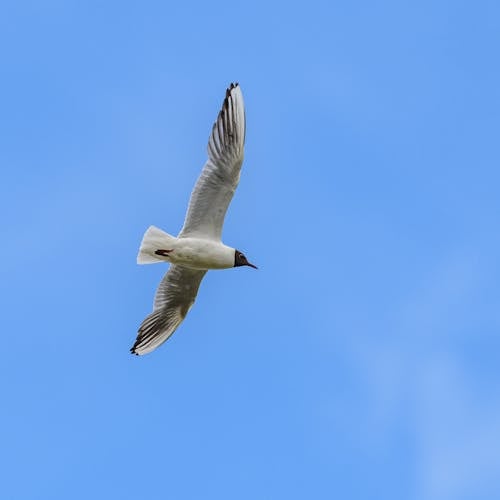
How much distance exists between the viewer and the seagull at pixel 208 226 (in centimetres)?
1627

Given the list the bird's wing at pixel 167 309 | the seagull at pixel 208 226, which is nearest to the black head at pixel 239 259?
the seagull at pixel 208 226

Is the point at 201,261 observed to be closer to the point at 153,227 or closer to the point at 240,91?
the point at 153,227

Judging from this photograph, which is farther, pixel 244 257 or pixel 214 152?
pixel 244 257

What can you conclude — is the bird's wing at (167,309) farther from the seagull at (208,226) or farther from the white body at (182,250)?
the white body at (182,250)

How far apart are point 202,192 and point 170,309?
2.29 metres

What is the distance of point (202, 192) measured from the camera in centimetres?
1644

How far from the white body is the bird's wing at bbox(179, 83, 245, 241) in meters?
0.47

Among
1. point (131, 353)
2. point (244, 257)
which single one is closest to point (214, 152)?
point (244, 257)

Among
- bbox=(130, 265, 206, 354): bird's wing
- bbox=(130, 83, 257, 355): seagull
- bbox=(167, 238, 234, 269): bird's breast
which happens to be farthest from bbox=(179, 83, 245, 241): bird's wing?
bbox=(130, 265, 206, 354): bird's wing

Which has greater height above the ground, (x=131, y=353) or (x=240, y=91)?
(x=240, y=91)

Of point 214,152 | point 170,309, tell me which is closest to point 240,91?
point 214,152

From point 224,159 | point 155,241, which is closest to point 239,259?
point 155,241

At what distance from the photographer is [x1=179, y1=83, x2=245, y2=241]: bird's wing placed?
16.2 meters

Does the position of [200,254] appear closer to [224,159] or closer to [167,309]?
[224,159]
